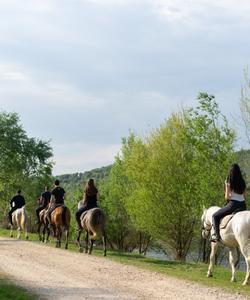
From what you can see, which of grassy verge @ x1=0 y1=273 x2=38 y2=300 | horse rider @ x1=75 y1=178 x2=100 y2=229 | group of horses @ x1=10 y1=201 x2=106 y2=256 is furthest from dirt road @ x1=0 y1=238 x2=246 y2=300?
horse rider @ x1=75 y1=178 x2=100 y2=229

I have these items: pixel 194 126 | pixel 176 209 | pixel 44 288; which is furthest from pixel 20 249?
pixel 176 209

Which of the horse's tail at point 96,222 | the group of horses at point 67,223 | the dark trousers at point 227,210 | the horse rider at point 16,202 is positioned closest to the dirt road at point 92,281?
the dark trousers at point 227,210

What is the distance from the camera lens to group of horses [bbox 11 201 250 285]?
43.6ft

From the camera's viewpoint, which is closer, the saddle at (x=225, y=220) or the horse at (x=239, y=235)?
the horse at (x=239, y=235)

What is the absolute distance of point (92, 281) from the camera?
13.1m

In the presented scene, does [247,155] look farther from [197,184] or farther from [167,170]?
[167,170]

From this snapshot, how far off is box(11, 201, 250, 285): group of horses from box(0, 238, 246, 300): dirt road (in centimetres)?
164

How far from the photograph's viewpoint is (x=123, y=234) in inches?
2406

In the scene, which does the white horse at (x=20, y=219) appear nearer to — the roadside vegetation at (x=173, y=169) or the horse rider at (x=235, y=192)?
the roadside vegetation at (x=173, y=169)

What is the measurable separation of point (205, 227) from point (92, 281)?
5.06 m

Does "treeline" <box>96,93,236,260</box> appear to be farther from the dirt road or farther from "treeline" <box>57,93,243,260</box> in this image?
the dirt road

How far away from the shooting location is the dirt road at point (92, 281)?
36.9ft

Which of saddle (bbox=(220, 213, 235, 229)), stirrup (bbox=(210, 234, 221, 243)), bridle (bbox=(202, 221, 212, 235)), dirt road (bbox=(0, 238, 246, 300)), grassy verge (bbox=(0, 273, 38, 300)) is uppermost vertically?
saddle (bbox=(220, 213, 235, 229))

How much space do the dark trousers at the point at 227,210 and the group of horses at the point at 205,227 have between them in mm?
137
